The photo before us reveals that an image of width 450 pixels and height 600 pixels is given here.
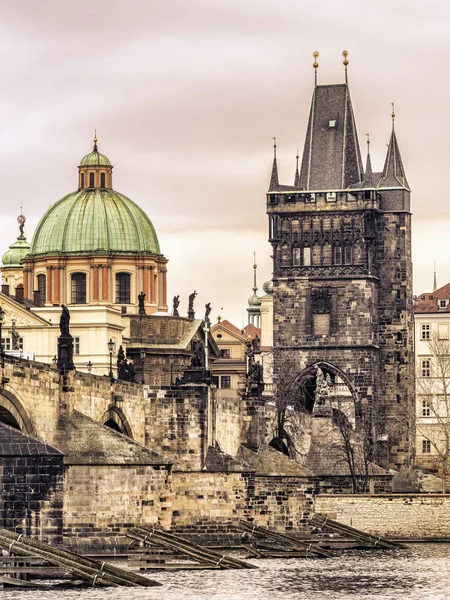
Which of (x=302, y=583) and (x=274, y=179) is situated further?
(x=274, y=179)

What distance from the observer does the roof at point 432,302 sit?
177000mm

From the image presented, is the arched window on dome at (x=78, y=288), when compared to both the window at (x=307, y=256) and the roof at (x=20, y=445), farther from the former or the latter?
the roof at (x=20, y=445)

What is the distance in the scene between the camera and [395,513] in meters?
105

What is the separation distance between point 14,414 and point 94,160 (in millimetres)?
98186

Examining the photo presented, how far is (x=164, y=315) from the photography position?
16475 cm

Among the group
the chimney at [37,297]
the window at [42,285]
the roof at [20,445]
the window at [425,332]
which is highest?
the window at [42,285]

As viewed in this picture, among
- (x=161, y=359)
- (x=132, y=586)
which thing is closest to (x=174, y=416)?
(x=132, y=586)

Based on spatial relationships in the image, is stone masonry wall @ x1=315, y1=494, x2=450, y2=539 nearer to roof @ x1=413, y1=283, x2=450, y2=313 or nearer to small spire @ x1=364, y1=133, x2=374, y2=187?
small spire @ x1=364, y1=133, x2=374, y2=187

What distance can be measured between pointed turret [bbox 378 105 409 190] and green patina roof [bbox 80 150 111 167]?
3028 centimetres

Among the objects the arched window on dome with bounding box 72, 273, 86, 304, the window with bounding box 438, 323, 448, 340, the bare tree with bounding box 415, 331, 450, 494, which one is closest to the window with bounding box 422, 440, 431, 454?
the bare tree with bounding box 415, 331, 450, 494

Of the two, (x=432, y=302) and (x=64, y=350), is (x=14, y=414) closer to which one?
(x=64, y=350)

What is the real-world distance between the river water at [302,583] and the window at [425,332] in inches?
3501

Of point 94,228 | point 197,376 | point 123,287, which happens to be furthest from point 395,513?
point 94,228

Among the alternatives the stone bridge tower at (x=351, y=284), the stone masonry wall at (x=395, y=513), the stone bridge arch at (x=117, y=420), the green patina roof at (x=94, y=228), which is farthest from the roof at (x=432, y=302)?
the stone bridge arch at (x=117, y=420)
